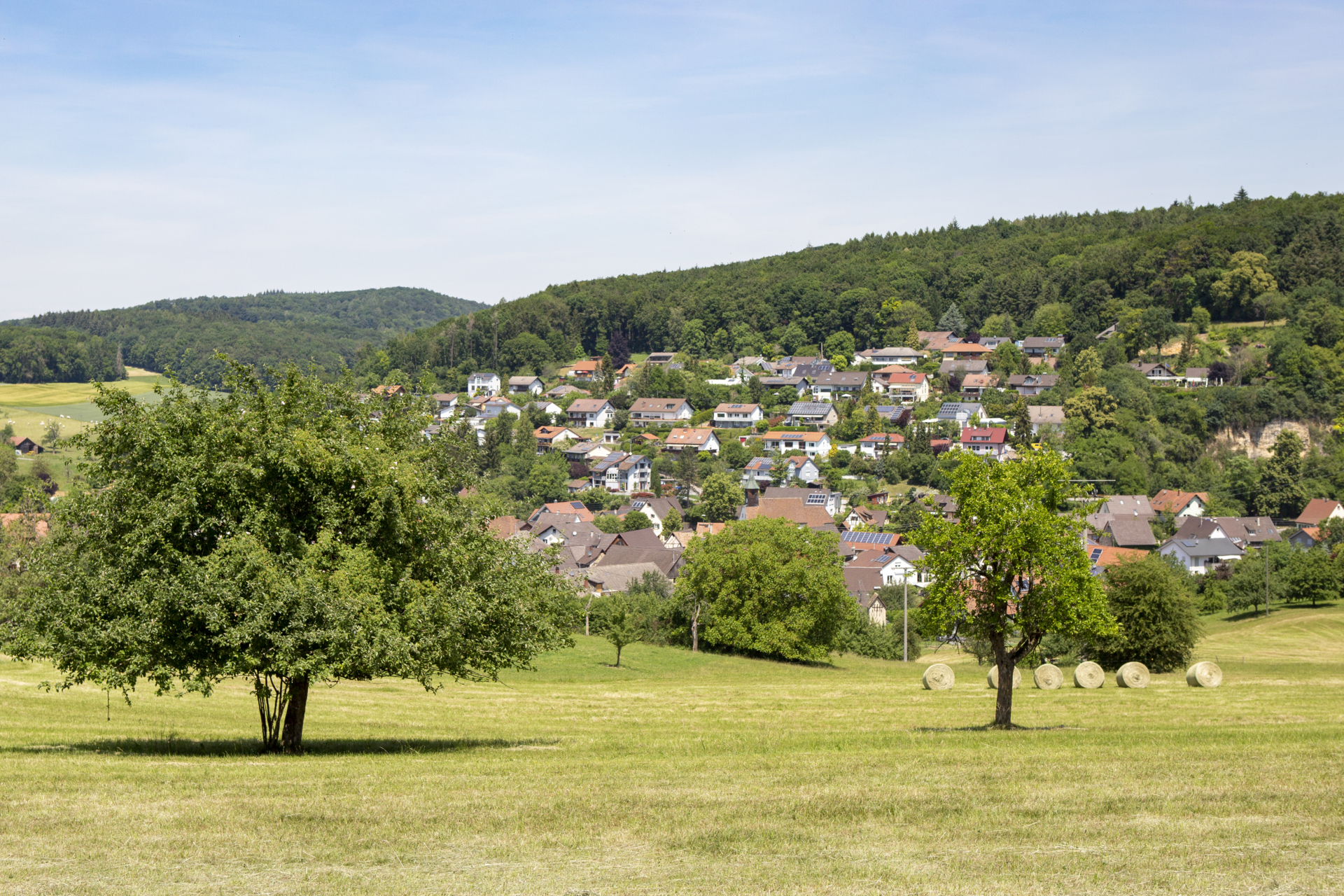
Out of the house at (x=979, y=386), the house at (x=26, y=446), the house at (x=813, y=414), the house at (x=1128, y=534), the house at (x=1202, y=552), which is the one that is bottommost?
the house at (x=1202, y=552)

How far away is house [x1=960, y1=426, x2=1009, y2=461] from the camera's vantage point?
163m

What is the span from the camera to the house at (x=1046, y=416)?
557 feet

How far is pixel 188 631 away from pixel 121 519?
2.55 m

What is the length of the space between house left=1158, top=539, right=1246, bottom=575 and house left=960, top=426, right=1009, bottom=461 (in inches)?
1643

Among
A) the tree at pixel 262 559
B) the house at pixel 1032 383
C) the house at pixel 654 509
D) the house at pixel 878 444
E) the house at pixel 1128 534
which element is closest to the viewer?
the tree at pixel 262 559

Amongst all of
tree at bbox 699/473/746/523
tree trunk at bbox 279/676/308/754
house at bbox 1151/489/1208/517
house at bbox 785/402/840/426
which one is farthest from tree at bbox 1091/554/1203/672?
house at bbox 785/402/840/426

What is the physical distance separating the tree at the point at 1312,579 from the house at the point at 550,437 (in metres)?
120

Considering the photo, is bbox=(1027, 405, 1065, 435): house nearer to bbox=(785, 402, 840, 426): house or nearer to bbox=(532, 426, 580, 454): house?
bbox=(785, 402, 840, 426): house

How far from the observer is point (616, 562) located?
368 ft

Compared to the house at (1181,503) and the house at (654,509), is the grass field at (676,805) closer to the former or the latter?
the house at (654,509)

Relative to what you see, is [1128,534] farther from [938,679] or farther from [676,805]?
[676,805]

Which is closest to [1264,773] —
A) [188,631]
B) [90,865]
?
[90,865]

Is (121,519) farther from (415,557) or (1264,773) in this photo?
(1264,773)

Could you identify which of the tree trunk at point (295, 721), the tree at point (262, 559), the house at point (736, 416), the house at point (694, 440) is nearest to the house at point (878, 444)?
the house at point (694, 440)
